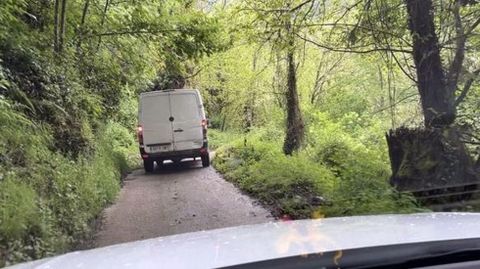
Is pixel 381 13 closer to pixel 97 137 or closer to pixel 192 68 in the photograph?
pixel 97 137

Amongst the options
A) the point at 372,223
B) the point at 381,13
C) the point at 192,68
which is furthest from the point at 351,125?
the point at 372,223

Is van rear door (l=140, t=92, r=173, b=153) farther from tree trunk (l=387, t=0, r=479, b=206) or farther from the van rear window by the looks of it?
tree trunk (l=387, t=0, r=479, b=206)

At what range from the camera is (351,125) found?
2433 cm

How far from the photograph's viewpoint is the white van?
1683 centimetres

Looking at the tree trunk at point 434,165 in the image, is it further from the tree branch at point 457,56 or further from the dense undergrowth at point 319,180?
the tree branch at point 457,56

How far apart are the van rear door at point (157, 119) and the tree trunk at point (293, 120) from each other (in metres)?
3.65

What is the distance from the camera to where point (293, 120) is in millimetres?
17781

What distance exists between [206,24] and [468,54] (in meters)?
8.85

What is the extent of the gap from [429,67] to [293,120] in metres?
9.06

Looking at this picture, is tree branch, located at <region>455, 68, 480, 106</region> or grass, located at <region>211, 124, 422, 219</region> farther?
tree branch, located at <region>455, 68, 480, 106</region>

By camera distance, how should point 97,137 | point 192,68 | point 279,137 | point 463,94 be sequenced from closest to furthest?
point 463,94 → point 97,137 → point 279,137 → point 192,68

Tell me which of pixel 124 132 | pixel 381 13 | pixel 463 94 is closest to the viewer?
pixel 463 94

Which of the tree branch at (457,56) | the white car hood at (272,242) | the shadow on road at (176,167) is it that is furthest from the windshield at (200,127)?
the white car hood at (272,242)

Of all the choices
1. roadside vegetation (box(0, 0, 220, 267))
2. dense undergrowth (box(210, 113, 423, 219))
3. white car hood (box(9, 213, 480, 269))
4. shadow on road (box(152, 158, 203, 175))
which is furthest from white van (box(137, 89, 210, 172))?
white car hood (box(9, 213, 480, 269))
